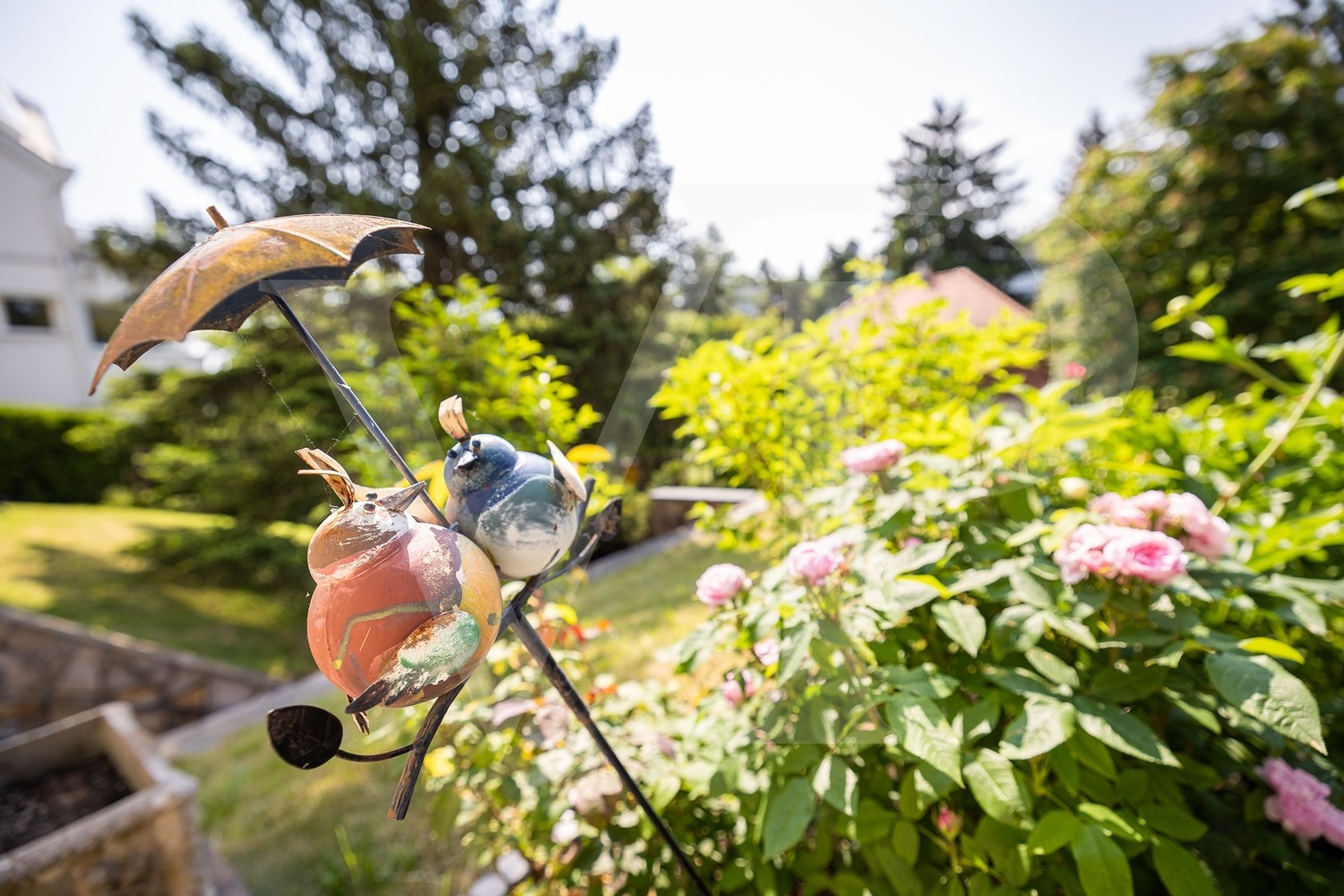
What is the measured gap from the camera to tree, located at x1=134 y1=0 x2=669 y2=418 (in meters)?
4.19

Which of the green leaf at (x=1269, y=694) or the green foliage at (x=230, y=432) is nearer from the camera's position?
the green leaf at (x=1269, y=694)

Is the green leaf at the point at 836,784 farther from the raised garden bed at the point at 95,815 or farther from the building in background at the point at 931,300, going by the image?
the raised garden bed at the point at 95,815

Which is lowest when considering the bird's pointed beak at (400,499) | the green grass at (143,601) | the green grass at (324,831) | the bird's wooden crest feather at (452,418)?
the green grass at (143,601)

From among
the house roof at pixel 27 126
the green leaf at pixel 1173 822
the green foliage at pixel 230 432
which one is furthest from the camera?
the house roof at pixel 27 126

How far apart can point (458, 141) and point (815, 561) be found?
4962 mm

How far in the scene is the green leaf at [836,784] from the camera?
0.80m

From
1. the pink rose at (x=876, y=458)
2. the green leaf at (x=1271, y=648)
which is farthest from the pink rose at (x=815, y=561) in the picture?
the green leaf at (x=1271, y=648)

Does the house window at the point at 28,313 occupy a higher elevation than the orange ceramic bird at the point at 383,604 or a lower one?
higher

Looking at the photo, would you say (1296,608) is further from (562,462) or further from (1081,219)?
(1081,219)

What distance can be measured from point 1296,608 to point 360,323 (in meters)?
1.83

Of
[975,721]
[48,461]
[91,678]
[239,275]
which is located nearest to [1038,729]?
[975,721]

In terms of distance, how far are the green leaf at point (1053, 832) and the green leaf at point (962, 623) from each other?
8.8 inches

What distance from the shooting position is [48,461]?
8.53m

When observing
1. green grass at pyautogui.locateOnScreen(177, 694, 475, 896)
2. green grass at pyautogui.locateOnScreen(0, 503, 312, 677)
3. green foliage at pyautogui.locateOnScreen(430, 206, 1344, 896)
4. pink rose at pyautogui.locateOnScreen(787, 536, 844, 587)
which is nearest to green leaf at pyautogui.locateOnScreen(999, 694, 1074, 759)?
green foliage at pyautogui.locateOnScreen(430, 206, 1344, 896)
